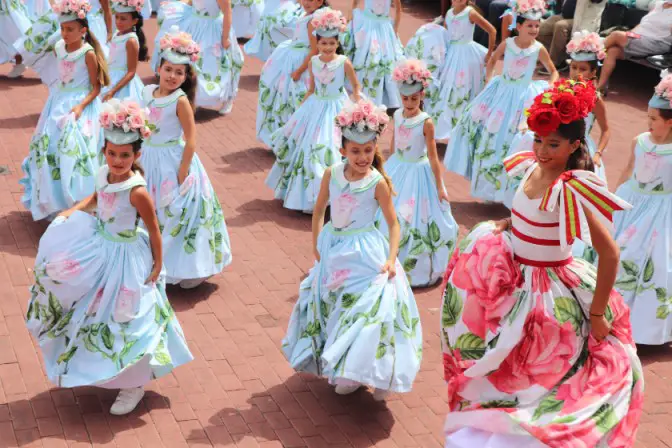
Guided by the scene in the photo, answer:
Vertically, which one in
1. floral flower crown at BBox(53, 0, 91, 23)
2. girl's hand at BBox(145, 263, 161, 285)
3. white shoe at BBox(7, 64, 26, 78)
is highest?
floral flower crown at BBox(53, 0, 91, 23)

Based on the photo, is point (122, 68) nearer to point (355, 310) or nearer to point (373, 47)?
point (373, 47)

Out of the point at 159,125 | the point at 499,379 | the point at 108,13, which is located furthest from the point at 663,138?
the point at 108,13

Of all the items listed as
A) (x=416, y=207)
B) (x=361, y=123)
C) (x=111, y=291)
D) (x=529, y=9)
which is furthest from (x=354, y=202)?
(x=529, y=9)

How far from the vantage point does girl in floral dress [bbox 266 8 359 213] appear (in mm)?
9570

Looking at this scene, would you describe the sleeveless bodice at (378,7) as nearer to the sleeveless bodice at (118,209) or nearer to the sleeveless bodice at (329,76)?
the sleeveless bodice at (329,76)

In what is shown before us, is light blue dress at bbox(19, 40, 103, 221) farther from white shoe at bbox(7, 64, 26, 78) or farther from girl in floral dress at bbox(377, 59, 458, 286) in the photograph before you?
white shoe at bbox(7, 64, 26, 78)

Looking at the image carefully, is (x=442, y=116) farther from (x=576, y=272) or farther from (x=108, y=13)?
(x=576, y=272)

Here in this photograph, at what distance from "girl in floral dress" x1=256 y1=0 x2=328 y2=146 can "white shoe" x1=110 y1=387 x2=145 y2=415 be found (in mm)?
5087

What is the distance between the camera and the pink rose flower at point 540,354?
499 cm

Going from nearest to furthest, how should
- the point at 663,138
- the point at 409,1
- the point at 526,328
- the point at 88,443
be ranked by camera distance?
the point at 526,328 < the point at 88,443 < the point at 663,138 < the point at 409,1

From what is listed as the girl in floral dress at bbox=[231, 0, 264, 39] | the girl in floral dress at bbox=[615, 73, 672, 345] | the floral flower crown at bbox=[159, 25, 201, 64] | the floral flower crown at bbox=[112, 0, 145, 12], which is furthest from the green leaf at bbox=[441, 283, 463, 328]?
the girl in floral dress at bbox=[231, 0, 264, 39]

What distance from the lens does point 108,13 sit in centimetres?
1257

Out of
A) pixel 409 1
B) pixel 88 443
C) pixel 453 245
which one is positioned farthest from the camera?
pixel 409 1

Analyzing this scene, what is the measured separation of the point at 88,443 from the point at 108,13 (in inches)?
302
